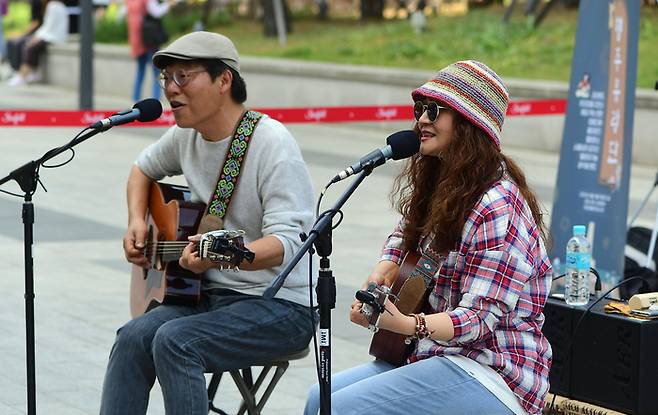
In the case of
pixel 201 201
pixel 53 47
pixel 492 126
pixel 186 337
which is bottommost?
pixel 53 47

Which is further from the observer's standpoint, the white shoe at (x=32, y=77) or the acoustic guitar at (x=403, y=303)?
the white shoe at (x=32, y=77)

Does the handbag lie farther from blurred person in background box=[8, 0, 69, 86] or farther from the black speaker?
the black speaker

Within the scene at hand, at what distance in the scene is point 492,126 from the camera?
12.6ft

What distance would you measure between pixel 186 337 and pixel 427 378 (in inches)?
32.7

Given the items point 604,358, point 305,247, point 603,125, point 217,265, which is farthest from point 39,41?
point 305,247

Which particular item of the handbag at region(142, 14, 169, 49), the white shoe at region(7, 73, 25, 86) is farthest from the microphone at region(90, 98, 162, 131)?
the white shoe at region(7, 73, 25, 86)

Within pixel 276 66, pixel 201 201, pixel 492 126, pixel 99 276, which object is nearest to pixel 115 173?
pixel 99 276

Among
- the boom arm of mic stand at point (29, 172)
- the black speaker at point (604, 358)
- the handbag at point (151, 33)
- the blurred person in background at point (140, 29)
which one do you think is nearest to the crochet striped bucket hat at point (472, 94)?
the black speaker at point (604, 358)

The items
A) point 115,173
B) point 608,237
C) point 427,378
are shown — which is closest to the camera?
point 427,378

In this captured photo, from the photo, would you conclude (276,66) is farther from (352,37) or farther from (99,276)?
(99,276)

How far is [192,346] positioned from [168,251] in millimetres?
410

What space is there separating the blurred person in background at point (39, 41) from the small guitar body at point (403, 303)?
1651 centimetres

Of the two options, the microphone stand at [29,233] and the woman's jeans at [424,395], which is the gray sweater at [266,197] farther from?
the woman's jeans at [424,395]

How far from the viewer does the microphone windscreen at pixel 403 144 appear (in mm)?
3619
